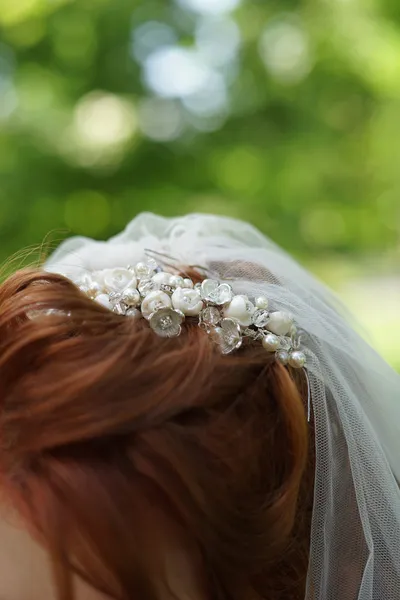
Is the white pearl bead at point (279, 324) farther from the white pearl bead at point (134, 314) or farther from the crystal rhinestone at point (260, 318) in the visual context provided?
the white pearl bead at point (134, 314)

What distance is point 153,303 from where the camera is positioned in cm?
77

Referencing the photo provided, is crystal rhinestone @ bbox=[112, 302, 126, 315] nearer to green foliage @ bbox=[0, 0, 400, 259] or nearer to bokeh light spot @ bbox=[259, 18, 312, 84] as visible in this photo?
green foliage @ bbox=[0, 0, 400, 259]

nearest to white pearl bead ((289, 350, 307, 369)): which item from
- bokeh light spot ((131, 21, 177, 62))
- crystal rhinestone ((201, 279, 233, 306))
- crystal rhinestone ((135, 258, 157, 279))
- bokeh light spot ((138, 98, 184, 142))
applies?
crystal rhinestone ((201, 279, 233, 306))

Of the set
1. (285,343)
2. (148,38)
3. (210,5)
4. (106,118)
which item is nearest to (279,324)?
(285,343)

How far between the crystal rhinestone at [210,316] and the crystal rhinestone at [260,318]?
5 cm

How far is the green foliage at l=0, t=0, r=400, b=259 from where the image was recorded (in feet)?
16.6

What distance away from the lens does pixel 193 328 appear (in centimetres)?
77

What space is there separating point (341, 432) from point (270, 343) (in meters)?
0.16

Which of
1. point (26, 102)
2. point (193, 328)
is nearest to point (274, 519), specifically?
point (193, 328)

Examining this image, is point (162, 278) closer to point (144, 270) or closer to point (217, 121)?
point (144, 270)

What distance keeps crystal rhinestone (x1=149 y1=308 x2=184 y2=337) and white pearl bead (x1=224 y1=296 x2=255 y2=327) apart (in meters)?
0.06

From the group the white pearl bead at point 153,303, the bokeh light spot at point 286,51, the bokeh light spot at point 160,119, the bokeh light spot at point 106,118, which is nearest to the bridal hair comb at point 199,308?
the white pearl bead at point 153,303

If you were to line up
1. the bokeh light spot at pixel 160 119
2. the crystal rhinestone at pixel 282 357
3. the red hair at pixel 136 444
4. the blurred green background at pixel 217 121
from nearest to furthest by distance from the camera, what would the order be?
the red hair at pixel 136 444, the crystal rhinestone at pixel 282 357, the blurred green background at pixel 217 121, the bokeh light spot at pixel 160 119

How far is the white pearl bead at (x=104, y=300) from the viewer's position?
2.56 ft
